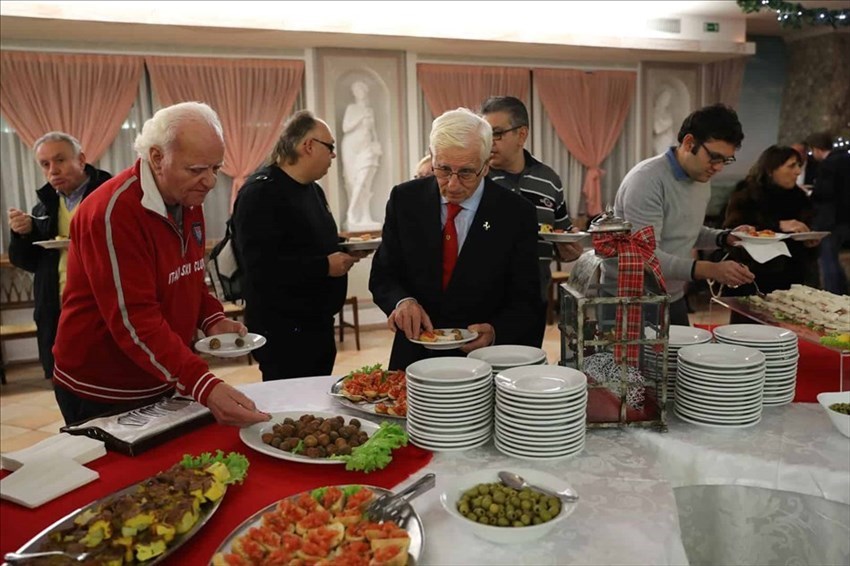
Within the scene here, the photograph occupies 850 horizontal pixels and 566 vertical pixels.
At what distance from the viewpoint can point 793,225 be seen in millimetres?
3418

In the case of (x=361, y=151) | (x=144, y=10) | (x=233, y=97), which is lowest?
(x=361, y=151)

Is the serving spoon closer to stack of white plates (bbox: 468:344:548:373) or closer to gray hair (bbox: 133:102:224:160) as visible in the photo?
stack of white plates (bbox: 468:344:548:373)

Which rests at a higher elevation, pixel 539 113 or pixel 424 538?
pixel 539 113

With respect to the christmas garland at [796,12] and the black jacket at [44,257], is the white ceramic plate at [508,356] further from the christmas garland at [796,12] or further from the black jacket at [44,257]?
the christmas garland at [796,12]

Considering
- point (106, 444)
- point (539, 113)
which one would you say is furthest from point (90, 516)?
point (539, 113)

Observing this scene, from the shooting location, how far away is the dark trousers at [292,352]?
264 centimetres

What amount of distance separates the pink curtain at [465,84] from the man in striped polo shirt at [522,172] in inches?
150

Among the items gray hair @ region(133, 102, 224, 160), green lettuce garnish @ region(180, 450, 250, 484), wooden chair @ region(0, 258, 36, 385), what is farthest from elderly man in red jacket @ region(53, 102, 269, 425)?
wooden chair @ region(0, 258, 36, 385)

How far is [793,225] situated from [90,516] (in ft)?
11.0

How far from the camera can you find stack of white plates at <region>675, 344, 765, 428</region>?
155 cm

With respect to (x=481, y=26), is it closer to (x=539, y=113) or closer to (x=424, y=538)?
(x=539, y=113)

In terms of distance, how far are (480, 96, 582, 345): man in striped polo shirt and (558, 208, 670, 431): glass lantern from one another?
104cm

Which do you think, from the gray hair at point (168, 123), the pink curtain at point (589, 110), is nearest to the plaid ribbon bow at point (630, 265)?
the gray hair at point (168, 123)

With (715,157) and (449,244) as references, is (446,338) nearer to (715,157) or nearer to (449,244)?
(449,244)
